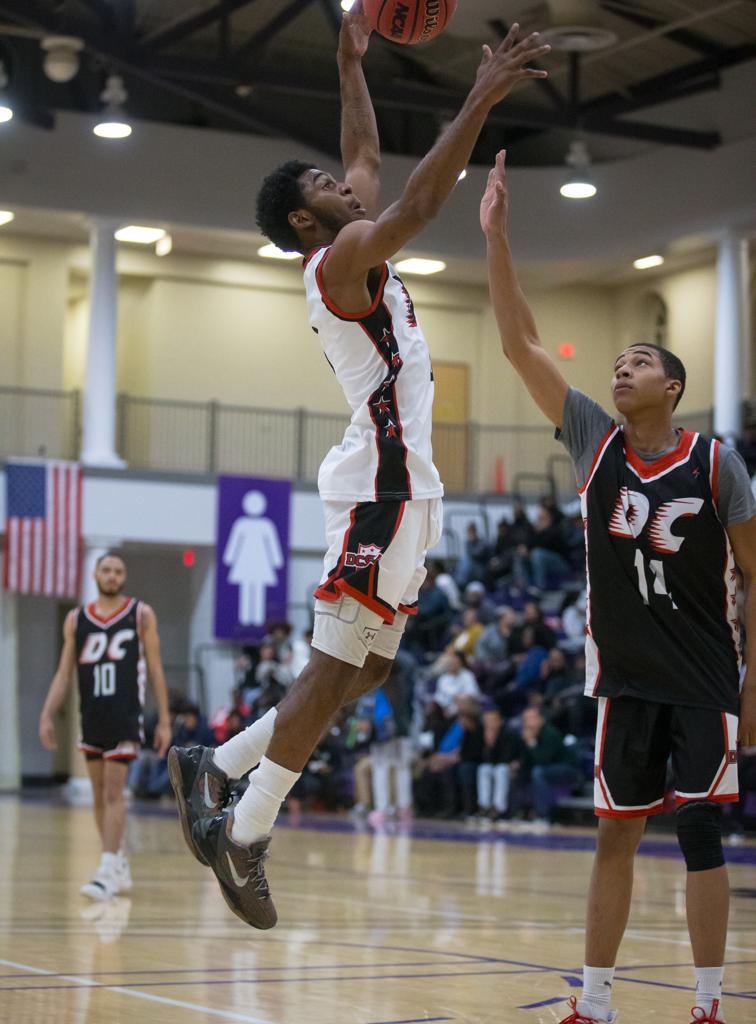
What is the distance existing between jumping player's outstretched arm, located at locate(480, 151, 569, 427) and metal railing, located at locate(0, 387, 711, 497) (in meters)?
18.4

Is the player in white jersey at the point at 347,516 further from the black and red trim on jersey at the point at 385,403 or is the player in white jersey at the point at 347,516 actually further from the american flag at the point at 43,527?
the american flag at the point at 43,527

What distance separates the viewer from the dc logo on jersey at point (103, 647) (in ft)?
29.0

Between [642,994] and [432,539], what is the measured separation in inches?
64.8

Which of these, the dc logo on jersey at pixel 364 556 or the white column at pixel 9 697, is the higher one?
the dc logo on jersey at pixel 364 556

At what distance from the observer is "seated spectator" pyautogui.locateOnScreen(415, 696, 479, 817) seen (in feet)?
54.7

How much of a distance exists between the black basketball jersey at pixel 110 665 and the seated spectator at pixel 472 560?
41.4 ft

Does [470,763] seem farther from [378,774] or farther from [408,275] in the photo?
[408,275]

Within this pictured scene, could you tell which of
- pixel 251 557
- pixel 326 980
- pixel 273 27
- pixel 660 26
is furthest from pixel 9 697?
pixel 326 980

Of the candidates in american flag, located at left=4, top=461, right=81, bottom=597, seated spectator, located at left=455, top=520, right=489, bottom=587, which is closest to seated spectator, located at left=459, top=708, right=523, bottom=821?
seated spectator, located at left=455, top=520, right=489, bottom=587

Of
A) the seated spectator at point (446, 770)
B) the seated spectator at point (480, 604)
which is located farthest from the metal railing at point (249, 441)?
the seated spectator at point (446, 770)

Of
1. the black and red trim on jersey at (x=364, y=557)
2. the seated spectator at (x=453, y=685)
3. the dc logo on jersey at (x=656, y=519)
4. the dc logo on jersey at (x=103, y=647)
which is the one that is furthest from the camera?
the seated spectator at (x=453, y=685)

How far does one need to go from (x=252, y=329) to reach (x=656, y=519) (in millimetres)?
21447

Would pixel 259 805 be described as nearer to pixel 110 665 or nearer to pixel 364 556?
pixel 364 556

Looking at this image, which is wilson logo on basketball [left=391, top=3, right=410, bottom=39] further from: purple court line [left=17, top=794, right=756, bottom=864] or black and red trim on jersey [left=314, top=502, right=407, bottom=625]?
purple court line [left=17, top=794, right=756, bottom=864]
